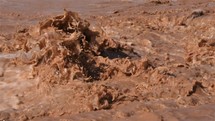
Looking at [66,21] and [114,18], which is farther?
[114,18]

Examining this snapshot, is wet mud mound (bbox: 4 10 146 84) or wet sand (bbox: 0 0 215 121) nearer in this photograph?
wet sand (bbox: 0 0 215 121)

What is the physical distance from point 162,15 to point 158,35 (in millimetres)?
1954

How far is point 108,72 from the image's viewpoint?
311 inches

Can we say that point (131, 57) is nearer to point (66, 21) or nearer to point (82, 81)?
point (66, 21)

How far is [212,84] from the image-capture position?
7.74 meters

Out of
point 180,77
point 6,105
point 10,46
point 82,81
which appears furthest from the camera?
point 10,46

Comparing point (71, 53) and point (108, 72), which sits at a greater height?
point (71, 53)

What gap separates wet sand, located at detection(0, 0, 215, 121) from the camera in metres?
6.55

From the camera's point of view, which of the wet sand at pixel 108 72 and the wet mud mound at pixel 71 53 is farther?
the wet mud mound at pixel 71 53

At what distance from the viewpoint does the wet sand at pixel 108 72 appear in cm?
655

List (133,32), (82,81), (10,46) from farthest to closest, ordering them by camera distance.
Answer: (133,32)
(10,46)
(82,81)

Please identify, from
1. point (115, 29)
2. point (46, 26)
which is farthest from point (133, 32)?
point (46, 26)

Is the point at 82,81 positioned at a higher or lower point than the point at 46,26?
lower

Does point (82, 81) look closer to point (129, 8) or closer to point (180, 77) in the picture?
point (180, 77)
